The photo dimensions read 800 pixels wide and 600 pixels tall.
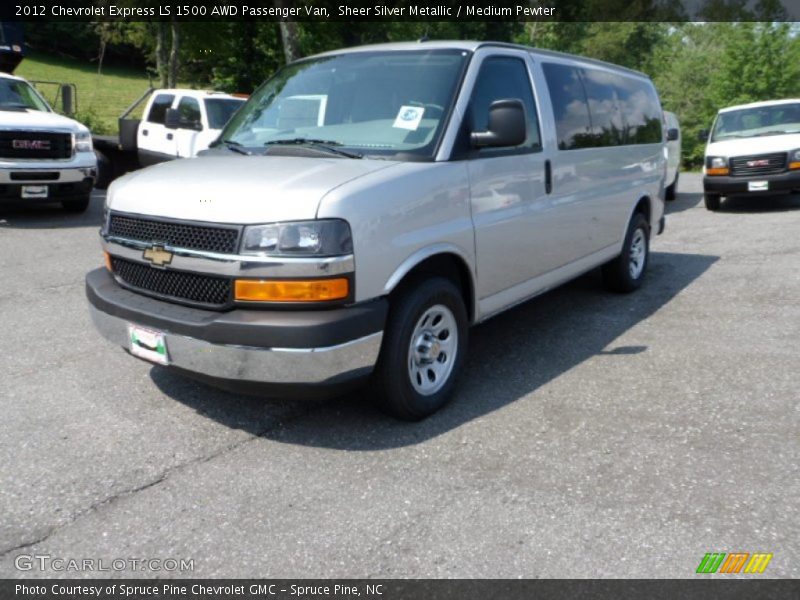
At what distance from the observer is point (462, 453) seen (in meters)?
3.78

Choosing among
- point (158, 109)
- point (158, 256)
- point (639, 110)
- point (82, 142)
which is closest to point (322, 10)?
point (158, 109)

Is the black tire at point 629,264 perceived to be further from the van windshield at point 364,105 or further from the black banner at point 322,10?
the black banner at point 322,10

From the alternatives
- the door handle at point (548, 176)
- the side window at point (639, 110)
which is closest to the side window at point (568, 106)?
the door handle at point (548, 176)

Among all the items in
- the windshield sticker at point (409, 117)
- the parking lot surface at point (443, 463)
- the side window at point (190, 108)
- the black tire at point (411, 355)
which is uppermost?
the side window at point (190, 108)

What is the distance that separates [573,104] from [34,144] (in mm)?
7886

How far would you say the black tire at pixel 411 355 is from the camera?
3836 mm

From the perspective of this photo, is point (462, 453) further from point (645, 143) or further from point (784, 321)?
point (645, 143)

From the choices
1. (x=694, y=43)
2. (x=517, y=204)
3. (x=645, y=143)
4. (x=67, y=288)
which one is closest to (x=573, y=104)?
(x=517, y=204)

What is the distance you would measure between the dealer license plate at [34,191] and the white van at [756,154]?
10496 mm

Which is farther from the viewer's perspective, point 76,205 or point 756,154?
point 756,154

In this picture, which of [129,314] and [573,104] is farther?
[573,104]

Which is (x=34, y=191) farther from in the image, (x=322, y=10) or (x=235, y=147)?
(x=322, y=10)

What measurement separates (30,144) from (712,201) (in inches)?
431

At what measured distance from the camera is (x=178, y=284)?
380 cm
